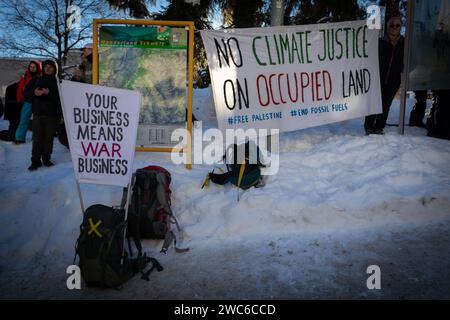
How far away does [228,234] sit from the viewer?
4.53 m

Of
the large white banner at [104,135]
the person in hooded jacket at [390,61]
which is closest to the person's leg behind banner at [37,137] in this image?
the large white banner at [104,135]

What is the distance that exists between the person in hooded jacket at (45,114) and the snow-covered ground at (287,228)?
36 centimetres

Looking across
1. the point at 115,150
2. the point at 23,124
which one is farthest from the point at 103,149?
the point at 23,124

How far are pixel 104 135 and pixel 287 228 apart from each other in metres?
2.34

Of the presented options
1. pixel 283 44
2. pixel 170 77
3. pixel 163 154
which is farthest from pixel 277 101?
pixel 163 154

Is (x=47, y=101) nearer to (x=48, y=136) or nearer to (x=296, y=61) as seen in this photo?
(x=48, y=136)

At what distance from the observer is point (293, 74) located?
6.68m

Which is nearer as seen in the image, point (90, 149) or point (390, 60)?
point (90, 149)

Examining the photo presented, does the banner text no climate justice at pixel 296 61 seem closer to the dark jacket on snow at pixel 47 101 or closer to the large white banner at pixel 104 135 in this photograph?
the large white banner at pixel 104 135

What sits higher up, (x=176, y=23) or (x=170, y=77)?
(x=176, y=23)

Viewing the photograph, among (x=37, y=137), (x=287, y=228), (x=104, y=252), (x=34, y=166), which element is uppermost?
(x=37, y=137)
